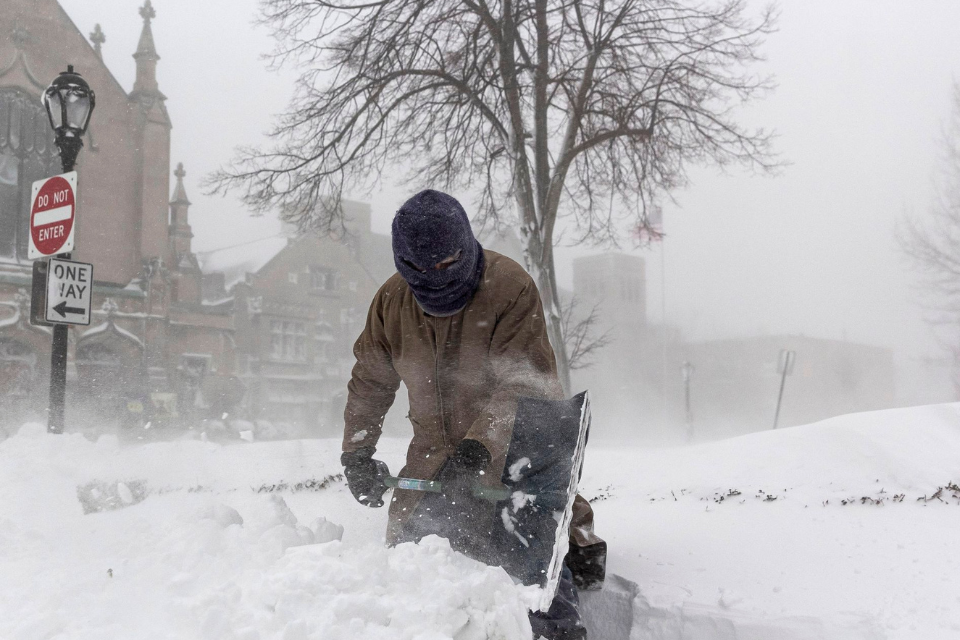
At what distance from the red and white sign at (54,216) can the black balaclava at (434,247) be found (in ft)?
13.8

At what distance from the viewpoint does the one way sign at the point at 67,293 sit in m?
5.75

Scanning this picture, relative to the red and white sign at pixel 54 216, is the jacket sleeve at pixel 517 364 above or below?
below

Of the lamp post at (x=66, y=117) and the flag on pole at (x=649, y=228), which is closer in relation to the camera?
the lamp post at (x=66, y=117)

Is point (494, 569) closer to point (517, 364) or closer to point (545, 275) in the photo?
point (517, 364)

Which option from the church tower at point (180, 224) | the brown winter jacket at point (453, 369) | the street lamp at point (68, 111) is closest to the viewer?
the brown winter jacket at point (453, 369)

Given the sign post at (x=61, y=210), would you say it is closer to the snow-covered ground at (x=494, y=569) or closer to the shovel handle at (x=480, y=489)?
the snow-covered ground at (x=494, y=569)

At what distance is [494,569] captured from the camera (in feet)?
7.22

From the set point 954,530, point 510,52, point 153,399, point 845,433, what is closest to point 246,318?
point 153,399

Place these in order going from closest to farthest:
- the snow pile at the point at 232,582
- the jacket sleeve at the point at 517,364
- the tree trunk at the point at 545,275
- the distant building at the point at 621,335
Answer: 1. the snow pile at the point at 232,582
2. the jacket sleeve at the point at 517,364
3. the tree trunk at the point at 545,275
4. the distant building at the point at 621,335

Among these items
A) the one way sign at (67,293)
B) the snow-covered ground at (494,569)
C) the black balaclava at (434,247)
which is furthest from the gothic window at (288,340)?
the black balaclava at (434,247)

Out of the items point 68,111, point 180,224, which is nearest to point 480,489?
point 68,111

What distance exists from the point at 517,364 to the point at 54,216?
493 centimetres

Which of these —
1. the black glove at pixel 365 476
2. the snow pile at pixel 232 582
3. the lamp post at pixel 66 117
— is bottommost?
the snow pile at pixel 232 582

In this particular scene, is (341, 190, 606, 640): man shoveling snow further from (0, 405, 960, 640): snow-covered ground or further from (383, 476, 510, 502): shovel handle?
(0, 405, 960, 640): snow-covered ground
